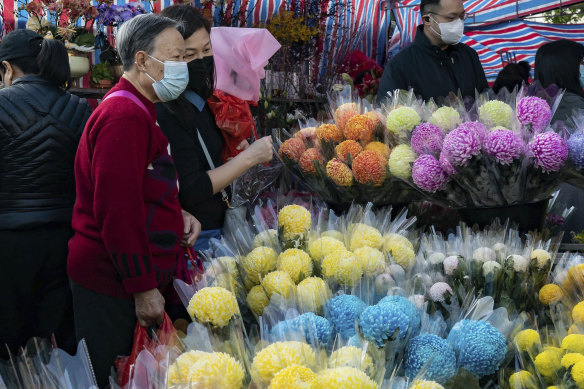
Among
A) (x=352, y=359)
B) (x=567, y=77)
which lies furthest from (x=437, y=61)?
(x=352, y=359)

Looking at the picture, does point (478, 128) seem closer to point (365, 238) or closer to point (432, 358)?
point (365, 238)

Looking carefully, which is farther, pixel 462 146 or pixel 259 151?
pixel 259 151

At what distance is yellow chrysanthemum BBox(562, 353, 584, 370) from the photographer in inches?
39.1

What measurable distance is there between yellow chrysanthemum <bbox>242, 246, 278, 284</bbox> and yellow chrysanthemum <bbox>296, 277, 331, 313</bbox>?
0.51 ft

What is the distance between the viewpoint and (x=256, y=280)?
144cm

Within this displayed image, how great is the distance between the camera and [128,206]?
166cm

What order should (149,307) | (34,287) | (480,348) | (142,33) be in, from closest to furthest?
(480,348) → (149,307) → (142,33) → (34,287)

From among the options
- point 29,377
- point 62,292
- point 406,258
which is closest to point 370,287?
point 406,258

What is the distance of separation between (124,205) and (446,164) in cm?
91

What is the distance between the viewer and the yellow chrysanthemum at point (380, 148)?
6.52ft

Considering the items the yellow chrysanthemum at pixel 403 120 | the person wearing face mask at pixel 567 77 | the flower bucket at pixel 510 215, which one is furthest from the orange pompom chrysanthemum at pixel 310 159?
the person wearing face mask at pixel 567 77

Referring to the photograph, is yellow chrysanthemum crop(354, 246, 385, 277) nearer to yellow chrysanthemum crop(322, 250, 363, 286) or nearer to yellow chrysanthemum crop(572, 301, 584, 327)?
yellow chrysanthemum crop(322, 250, 363, 286)

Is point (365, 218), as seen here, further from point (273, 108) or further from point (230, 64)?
point (273, 108)

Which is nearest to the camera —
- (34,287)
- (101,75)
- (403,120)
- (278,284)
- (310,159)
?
(278,284)
